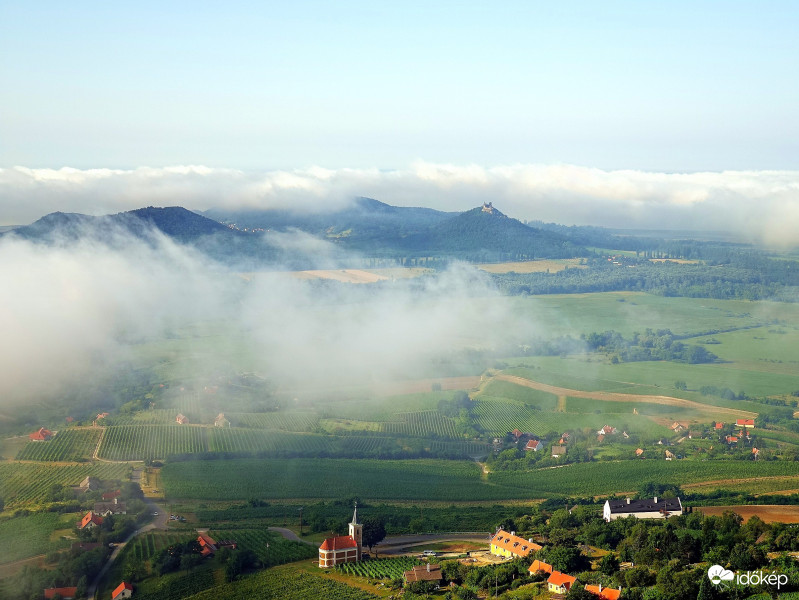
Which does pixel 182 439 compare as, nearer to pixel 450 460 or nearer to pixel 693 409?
pixel 450 460

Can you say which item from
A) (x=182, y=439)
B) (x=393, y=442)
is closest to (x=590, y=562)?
(x=393, y=442)

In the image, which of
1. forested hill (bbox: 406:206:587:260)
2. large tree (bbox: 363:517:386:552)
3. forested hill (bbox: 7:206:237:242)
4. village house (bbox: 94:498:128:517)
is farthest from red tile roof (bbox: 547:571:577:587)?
forested hill (bbox: 406:206:587:260)

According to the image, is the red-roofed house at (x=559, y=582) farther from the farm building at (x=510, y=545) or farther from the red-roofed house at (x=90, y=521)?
the red-roofed house at (x=90, y=521)

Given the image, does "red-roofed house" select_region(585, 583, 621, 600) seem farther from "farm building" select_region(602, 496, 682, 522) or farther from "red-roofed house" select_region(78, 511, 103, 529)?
"red-roofed house" select_region(78, 511, 103, 529)

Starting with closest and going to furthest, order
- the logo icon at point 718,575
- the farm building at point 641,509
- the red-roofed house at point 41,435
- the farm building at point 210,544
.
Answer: the logo icon at point 718,575 < the farm building at point 210,544 < the farm building at point 641,509 < the red-roofed house at point 41,435

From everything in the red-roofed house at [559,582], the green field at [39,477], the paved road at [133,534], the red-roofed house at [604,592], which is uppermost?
the red-roofed house at [604,592]

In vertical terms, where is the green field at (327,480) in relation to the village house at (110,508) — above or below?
below

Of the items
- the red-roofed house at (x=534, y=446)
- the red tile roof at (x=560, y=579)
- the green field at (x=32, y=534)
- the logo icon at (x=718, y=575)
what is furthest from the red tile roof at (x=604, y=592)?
the red-roofed house at (x=534, y=446)
